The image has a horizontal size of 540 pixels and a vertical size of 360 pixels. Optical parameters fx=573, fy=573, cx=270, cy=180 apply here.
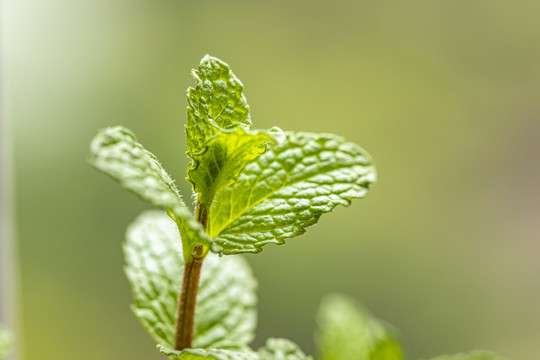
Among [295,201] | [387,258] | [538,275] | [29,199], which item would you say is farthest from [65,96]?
[538,275]

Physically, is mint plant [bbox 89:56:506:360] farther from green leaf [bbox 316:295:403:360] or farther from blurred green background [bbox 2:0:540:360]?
blurred green background [bbox 2:0:540:360]

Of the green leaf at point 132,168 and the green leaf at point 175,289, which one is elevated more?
the green leaf at point 132,168

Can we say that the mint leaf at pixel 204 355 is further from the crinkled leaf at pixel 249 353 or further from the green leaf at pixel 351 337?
the green leaf at pixel 351 337

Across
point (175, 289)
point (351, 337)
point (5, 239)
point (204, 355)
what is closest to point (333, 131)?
point (5, 239)

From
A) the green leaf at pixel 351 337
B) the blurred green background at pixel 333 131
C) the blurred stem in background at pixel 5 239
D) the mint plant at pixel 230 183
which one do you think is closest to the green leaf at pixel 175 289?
the mint plant at pixel 230 183

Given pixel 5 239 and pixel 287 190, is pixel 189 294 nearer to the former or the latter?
pixel 287 190

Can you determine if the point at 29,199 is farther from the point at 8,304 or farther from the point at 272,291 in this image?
the point at 272,291

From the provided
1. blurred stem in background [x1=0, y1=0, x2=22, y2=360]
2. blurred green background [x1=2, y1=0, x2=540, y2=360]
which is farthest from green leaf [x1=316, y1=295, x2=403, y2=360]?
blurred green background [x1=2, y1=0, x2=540, y2=360]

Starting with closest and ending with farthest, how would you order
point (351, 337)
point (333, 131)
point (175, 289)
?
point (175, 289), point (351, 337), point (333, 131)
